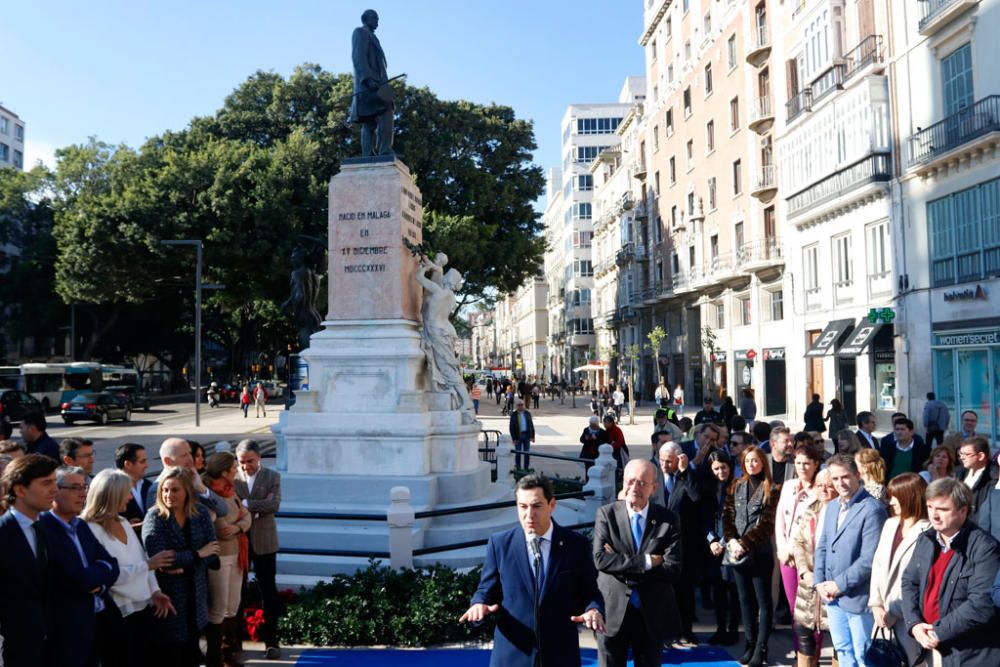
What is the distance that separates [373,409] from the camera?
37.7 ft

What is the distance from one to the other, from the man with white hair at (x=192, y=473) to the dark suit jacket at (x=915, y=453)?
7294 millimetres

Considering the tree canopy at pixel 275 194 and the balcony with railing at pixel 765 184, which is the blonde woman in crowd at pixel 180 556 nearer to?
the tree canopy at pixel 275 194

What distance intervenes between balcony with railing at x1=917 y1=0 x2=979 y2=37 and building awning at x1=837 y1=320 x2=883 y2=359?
340 inches

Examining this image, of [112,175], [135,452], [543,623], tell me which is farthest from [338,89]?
[543,623]

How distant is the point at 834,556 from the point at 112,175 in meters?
38.9

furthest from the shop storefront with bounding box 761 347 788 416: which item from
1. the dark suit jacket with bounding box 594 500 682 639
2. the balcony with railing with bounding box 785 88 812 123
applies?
the dark suit jacket with bounding box 594 500 682 639

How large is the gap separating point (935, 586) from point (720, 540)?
7.74ft

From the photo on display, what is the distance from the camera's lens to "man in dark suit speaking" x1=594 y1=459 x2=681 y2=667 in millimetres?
4875

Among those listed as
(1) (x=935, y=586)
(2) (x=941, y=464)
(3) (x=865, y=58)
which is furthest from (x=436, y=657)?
(3) (x=865, y=58)

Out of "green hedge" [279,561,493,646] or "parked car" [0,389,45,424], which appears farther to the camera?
"parked car" [0,389,45,424]

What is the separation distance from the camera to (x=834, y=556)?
5.30m

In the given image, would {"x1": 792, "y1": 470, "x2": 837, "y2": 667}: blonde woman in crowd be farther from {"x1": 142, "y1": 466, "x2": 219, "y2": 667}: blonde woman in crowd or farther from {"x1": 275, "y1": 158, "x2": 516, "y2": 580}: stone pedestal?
{"x1": 275, "y1": 158, "x2": 516, "y2": 580}: stone pedestal

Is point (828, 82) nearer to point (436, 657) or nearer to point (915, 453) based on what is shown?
point (915, 453)

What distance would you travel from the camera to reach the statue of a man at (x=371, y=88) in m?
12.7
